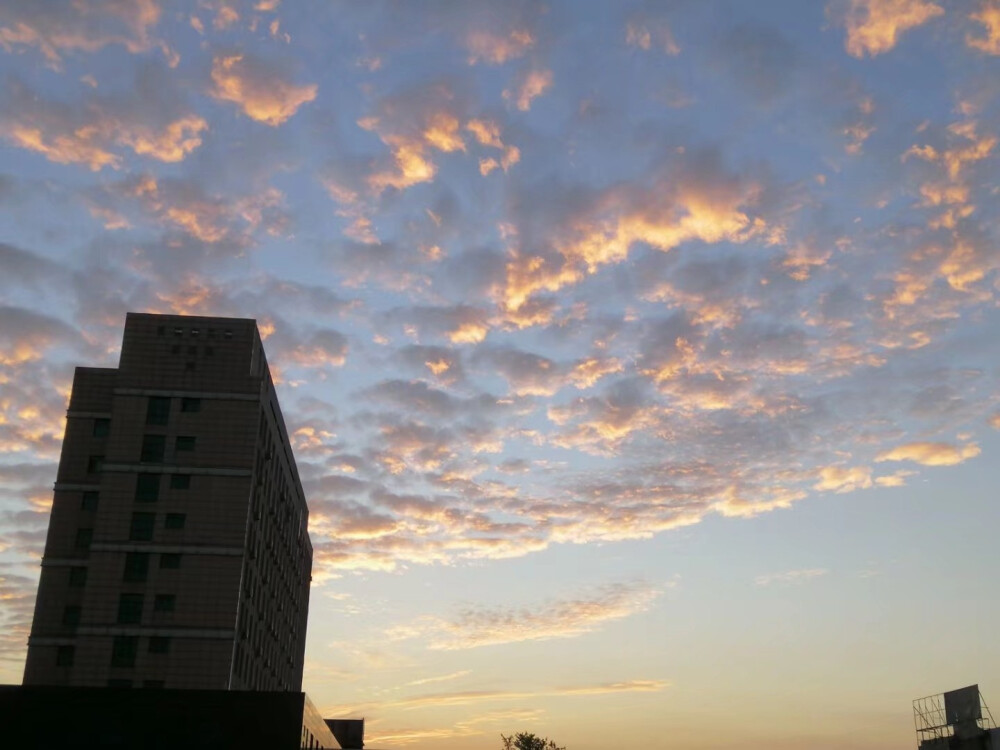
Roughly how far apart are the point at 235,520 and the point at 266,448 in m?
9.11

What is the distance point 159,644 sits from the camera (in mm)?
75938

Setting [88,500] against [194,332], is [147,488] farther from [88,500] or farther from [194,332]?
[194,332]

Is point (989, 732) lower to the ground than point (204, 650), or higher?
lower

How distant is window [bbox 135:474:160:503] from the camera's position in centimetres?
8012

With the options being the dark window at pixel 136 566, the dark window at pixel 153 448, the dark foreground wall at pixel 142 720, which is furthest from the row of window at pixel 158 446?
the dark foreground wall at pixel 142 720

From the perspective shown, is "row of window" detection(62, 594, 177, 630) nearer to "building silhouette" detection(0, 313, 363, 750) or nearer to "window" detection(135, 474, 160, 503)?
"building silhouette" detection(0, 313, 363, 750)

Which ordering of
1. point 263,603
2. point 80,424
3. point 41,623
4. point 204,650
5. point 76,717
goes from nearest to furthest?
point 76,717
point 204,650
point 41,623
point 80,424
point 263,603

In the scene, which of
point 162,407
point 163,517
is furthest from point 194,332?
point 163,517

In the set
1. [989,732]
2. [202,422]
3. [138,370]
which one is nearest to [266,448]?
[202,422]

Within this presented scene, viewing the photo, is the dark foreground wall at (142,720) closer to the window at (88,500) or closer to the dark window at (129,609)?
the dark window at (129,609)

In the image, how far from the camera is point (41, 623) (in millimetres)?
81250

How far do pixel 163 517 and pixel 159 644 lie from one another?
33.6 ft

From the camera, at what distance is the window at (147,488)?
80.1 meters

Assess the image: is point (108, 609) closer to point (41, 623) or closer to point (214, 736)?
point (41, 623)
